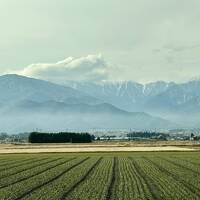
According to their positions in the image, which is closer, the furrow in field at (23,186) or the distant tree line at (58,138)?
the furrow in field at (23,186)

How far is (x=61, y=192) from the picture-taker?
30.2m

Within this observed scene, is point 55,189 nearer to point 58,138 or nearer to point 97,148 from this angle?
point 97,148

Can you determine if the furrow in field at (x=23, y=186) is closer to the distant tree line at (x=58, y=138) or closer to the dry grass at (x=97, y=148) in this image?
the dry grass at (x=97, y=148)

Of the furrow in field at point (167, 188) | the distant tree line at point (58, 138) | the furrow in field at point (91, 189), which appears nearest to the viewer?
the furrow in field at point (167, 188)

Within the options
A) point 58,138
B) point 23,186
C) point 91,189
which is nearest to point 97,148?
point 58,138

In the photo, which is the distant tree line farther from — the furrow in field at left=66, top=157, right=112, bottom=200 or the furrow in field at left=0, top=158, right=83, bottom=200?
the furrow in field at left=66, top=157, right=112, bottom=200

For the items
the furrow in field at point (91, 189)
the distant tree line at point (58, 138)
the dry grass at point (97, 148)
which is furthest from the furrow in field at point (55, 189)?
the distant tree line at point (58, 138)

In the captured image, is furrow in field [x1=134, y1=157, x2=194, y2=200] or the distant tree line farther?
the distant tree line

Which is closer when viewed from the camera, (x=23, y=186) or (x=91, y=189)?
(x=91, y=189)

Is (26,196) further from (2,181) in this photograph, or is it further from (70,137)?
(70,137)

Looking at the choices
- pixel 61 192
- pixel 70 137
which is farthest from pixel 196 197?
pixel 70 137

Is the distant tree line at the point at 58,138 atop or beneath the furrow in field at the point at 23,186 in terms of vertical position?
atop

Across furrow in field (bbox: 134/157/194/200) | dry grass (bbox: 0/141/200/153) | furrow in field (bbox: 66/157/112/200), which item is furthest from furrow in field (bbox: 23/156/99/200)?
dry grass (bbox: 0/141/200/153)

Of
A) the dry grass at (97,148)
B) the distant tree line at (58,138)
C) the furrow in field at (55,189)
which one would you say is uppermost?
the distant tree line at (58,138)
